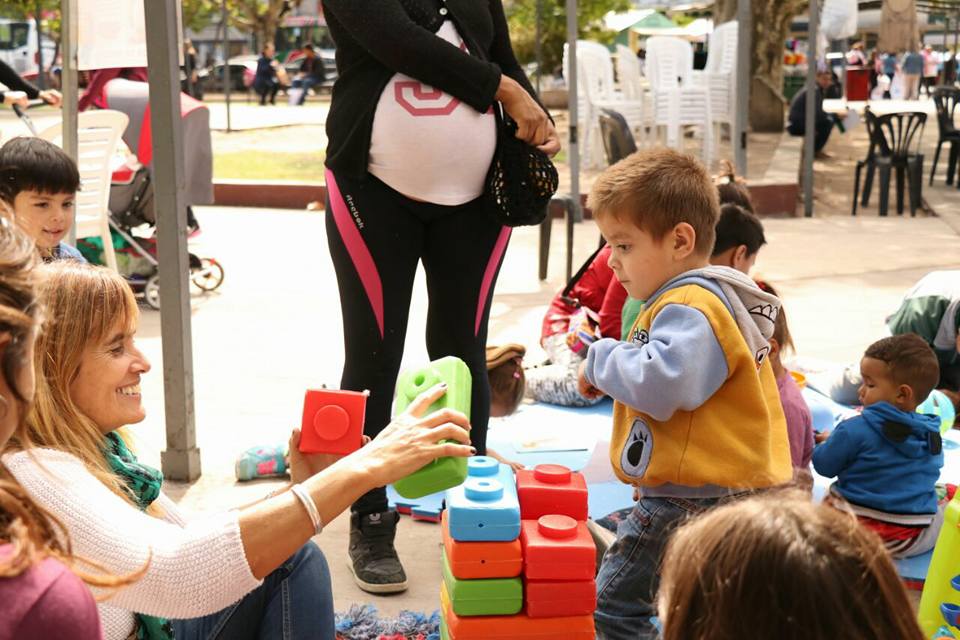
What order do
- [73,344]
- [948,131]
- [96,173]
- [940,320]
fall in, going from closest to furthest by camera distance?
1. [73,344]
2. [940,320]
3. [96,173]
4. [948,131]

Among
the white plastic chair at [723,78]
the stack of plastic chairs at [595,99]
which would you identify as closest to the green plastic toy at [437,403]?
the stack of plastic chairs at [595,99]

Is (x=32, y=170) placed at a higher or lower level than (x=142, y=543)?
higher

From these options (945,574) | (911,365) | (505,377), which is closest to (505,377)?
(505,377)

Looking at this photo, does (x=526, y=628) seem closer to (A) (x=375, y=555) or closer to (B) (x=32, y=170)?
(A) (x=375, y=555)

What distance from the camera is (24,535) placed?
4.05ft

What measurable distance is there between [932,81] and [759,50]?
2111 centimetres

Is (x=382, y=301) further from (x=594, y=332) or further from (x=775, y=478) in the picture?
(x=594, y=332)

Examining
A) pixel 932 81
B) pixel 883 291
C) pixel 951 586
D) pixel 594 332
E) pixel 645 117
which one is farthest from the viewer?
pixel 932 81

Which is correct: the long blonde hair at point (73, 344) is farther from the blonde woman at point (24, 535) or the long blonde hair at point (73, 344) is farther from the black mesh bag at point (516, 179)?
the black mesh bag at point (516, 179)

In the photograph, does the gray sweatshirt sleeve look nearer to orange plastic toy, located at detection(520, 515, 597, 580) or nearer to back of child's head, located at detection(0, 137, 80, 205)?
orange plastic toy, located at detection(520, 515, 597, 580)

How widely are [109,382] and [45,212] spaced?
6.93ft

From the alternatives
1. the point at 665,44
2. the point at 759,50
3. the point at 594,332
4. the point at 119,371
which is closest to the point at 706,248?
the point at 119,371

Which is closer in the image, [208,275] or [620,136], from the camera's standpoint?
[208,275]

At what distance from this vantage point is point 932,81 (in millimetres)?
35938
